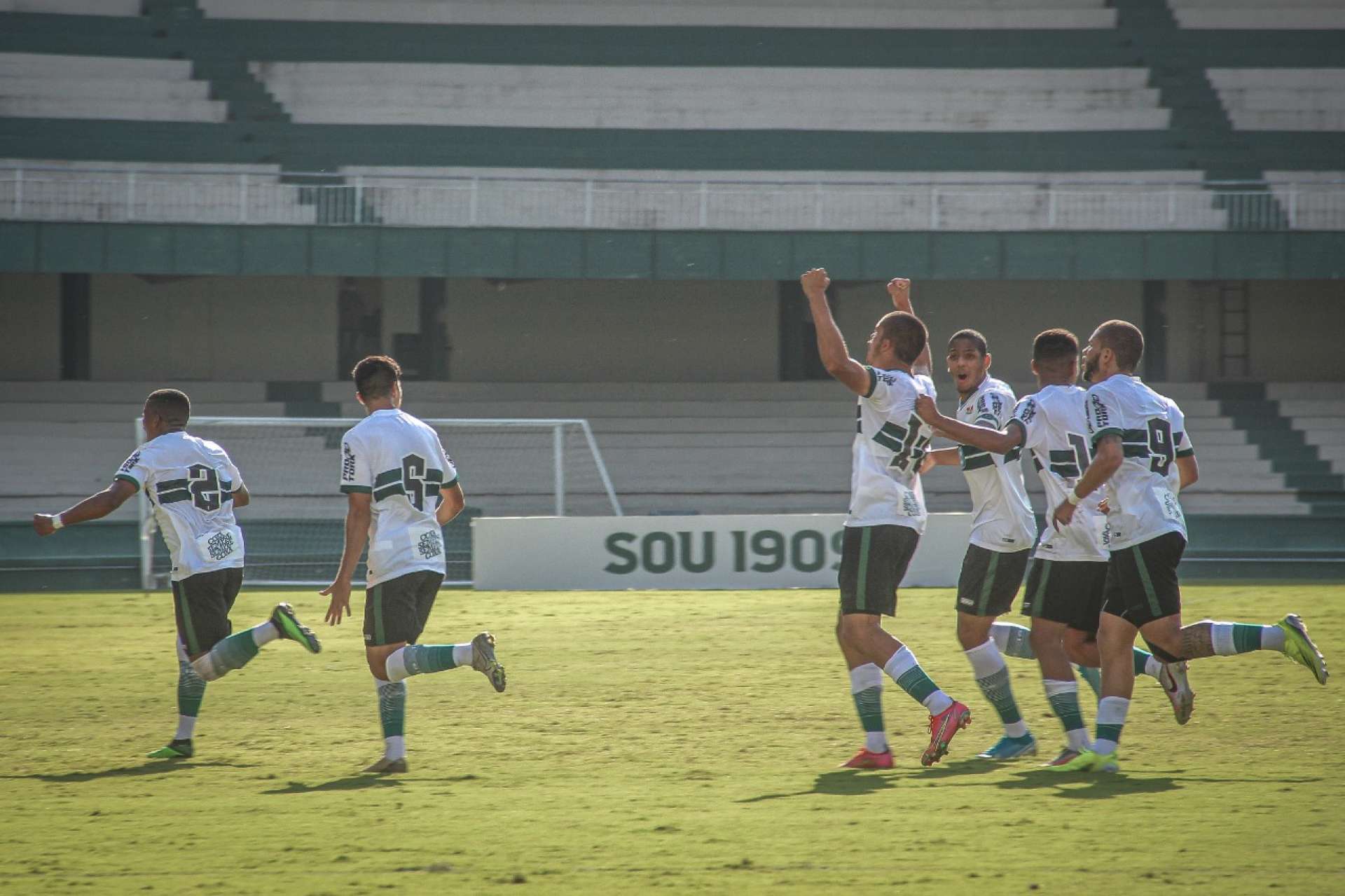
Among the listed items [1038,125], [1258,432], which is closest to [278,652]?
[1258,432]

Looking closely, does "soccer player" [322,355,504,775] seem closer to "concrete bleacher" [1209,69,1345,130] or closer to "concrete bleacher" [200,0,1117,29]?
"concrete bleacher" [200,0,1117,29]

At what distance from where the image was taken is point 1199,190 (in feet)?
82.0

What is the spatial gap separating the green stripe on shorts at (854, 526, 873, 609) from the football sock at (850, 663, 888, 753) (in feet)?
1.13

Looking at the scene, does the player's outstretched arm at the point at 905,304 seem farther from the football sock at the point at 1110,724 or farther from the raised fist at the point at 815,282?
the football sock at the point at 1110,724

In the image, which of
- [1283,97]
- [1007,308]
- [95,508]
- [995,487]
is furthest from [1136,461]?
[1283,97]

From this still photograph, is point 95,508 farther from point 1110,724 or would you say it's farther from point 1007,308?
point 1007,308

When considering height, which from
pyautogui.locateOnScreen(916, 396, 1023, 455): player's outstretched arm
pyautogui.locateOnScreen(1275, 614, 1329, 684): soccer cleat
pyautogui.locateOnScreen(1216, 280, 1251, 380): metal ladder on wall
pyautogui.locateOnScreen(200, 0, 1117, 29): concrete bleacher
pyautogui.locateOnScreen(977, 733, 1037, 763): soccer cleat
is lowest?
pyautogui.locateOnScreen(977, 733, 1037, 763): soccer cleat

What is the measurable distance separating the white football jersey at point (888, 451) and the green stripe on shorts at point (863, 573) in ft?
0.25

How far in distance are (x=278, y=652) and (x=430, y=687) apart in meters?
2.58

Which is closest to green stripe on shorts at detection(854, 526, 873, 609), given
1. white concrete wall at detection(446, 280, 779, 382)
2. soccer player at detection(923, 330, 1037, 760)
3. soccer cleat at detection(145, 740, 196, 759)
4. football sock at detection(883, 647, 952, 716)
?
football sock at detection(883, 647, 952, 716)

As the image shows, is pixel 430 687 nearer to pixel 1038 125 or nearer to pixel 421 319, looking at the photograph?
pixel 421 319

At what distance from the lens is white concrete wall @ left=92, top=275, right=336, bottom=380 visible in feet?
87.2

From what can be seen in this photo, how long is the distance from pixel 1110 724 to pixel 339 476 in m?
16.0

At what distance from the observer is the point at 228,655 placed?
705 cm
